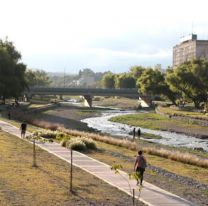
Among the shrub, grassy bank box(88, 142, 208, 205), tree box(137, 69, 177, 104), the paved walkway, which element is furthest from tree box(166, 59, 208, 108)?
the paved walkway

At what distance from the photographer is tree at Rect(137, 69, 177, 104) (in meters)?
134

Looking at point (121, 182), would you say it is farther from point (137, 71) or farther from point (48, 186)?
point (137, 71)

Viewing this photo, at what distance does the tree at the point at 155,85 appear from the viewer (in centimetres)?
13396

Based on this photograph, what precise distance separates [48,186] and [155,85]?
115139 mm

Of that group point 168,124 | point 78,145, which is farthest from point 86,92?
point 78,145

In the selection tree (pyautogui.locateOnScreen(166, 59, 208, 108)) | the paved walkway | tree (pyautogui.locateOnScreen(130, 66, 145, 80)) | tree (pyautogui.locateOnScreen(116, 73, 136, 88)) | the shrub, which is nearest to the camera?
the paved walkway

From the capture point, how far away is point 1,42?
351ft

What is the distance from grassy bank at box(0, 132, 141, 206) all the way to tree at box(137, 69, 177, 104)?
104696 millimetres

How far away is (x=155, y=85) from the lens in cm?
13612

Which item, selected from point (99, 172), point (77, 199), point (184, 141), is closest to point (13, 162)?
point (99, 172)

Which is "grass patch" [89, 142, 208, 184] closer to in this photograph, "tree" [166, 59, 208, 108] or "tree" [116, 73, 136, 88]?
"tree" [166, 59, 208, 108]

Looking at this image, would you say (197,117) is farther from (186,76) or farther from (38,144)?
(38,144)

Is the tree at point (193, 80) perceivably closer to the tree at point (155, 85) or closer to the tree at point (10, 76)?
the tree at point (155, 85)

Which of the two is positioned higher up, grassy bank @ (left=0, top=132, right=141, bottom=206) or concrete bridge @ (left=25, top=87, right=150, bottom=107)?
concrete bridge @ (left=25, top=87, right=150, bottom=107)
